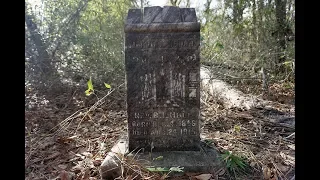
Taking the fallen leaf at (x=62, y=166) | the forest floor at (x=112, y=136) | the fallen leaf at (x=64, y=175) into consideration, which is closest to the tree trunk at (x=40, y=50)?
the forest floor at (x=112, y=136)

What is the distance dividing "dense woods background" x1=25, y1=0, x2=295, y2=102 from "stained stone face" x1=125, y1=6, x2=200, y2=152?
8.11ft

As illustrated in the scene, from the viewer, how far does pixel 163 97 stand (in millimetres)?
2975

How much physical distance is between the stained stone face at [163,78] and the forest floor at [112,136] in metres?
0.47

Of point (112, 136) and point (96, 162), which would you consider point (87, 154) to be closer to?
point (96, 162)

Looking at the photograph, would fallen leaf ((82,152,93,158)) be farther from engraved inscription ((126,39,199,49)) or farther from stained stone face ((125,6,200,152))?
engraved inscription ((126,39,199,49))

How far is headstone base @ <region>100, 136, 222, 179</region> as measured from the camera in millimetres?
2611

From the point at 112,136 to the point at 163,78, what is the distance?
1252 mm

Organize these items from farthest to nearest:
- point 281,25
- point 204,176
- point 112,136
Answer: point 281,25, point 112,136, point 204,176

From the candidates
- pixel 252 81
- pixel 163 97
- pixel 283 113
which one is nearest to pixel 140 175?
pixel 163 97

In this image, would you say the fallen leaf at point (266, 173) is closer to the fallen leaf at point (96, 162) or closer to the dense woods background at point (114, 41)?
the fallen leaf at point (96, 162)

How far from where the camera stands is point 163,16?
9.62 ft

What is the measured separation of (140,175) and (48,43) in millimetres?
3258

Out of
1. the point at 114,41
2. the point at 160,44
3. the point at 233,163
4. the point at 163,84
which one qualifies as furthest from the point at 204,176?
the point at 114,41
